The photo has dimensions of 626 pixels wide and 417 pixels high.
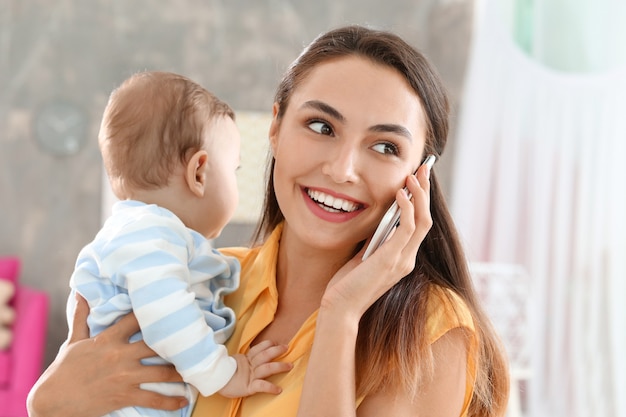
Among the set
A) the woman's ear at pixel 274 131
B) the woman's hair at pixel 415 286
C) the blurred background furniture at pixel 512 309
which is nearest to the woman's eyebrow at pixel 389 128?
the woman's hair at pixel 415 286

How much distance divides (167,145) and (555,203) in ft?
10.6

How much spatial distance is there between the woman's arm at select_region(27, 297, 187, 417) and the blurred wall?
4.18 meters

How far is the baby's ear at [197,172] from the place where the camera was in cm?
185

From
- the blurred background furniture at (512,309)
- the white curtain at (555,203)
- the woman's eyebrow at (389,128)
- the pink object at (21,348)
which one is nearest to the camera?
the woman's eyebrow at (389,128)

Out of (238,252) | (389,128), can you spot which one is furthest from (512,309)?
(389,128)

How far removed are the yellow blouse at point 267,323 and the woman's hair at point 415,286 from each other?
34 millimetres

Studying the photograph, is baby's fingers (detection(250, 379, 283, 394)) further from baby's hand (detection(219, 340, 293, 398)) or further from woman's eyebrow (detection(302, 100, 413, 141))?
woman's eyebrow (detection(302, 100, 413, 141))

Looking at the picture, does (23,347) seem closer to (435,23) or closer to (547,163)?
(547,163)

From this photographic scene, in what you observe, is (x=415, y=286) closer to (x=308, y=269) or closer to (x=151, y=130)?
(x=308, y=269)

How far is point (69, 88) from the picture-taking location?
6.11 m

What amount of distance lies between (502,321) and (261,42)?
2.81 metres

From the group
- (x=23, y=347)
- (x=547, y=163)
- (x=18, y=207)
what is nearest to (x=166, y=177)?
(x=547, y=163)

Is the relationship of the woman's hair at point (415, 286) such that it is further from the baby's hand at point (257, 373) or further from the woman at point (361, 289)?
the baby's hand at point (257, 373)

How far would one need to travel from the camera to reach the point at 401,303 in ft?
5.50
